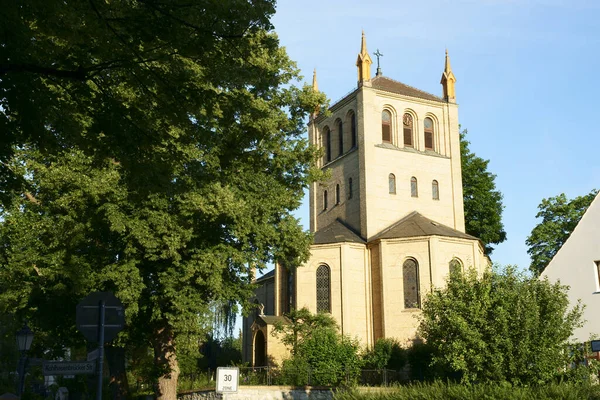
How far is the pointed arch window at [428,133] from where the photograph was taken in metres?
44.2

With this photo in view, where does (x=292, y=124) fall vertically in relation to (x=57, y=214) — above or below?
above

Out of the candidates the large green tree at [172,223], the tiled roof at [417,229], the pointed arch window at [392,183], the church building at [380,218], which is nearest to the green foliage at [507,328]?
the large green tree at [172,223]

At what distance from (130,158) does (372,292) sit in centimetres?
2957

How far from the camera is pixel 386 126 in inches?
1695

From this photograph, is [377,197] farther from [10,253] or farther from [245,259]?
[10,253]

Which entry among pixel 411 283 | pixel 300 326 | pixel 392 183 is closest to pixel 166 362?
pixel 300 326

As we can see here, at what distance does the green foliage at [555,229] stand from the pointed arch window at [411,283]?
8644 mm

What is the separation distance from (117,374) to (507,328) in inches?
552

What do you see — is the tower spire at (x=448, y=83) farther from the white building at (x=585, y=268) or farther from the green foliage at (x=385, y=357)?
the white building at (x=585, y=268)

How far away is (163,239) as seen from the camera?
21344mm

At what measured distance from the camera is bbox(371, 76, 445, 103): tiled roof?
4378 cm

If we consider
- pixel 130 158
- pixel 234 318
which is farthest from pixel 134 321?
pixel 234 318

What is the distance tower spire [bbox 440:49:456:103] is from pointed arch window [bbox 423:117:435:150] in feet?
7.11

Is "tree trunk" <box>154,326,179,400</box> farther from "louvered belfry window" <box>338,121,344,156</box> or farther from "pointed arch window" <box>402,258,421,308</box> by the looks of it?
"louvered belfry window" <box>338,121,344,156</box>
